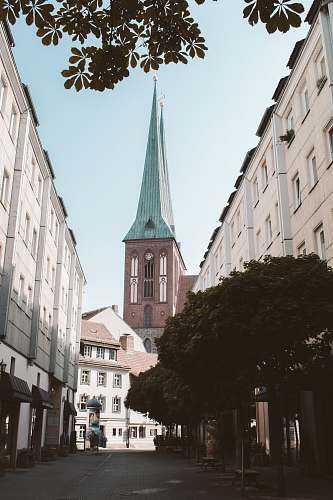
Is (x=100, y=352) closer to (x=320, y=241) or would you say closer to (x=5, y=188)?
(x=5, y=188)

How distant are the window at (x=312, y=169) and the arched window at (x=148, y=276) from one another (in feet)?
272

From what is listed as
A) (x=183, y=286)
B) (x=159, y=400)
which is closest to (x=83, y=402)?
(x=159, y=400)

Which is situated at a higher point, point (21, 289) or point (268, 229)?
point (268, 229)

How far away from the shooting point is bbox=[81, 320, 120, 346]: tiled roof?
217ft

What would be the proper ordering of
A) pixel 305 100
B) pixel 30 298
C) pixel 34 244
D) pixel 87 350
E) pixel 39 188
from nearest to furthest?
1. pixel 305 100
2. pixel 30 298
3. pixel 34 244
4. pixel 39 188
5. pixel 87 350

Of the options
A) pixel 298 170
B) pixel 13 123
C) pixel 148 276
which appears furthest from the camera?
pixel 148 276

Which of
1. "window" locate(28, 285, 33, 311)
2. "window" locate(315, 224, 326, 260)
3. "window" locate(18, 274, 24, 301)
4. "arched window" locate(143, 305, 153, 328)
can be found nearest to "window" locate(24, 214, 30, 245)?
"window" locate(18, 274, 24, 301)

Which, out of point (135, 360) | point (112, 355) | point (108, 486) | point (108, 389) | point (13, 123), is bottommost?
point (108, 486)

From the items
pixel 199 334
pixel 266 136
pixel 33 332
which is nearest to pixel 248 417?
pixel 33 332

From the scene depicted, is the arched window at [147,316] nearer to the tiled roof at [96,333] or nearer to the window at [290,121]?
the tiled roof at [96,333]

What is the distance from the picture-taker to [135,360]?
74.6 meters

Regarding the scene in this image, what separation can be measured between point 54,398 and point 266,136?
21.7 m

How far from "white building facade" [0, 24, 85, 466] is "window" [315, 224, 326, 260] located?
38.0 feet

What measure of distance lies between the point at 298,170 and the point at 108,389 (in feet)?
163
